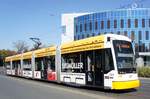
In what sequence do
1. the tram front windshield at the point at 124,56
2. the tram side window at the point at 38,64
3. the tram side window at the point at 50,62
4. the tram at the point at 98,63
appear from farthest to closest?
the tram side window at the point at 38,64 < the tram side window at the point at 50,62 < the tram front windshield at the point at 124,56 < the tram at the point at 98,63

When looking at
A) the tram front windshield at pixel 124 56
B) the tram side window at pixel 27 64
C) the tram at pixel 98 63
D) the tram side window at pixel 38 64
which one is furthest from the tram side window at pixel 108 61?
the tram side window at pixel 27 64

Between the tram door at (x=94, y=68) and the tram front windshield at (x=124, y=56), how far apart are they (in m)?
1.21

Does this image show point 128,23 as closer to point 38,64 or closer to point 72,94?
point 38,64

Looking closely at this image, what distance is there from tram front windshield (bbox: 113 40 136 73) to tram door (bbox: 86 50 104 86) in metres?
1.21

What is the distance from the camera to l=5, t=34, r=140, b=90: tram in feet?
64.2

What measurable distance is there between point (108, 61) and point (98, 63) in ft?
3.47

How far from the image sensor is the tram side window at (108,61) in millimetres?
19750

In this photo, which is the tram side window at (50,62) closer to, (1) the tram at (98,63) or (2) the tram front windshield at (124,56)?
(1) the tram at (98,63)

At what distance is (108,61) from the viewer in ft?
65.4

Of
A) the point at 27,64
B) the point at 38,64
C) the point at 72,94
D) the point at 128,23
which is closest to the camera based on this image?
the point at 72,94

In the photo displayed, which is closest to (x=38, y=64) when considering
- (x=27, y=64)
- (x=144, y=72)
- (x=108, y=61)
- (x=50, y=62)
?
(x=50, y=62)

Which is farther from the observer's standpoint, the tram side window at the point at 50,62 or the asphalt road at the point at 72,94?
the tram side window at the point at 50,62

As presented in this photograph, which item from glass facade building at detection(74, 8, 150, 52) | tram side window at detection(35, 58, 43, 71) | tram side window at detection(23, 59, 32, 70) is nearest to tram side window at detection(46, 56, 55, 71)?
tram side window at detection(35, 58, 43, 71)

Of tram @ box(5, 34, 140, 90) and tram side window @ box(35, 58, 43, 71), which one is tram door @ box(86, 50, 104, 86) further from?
tram side window @ box(35, 58, 43, 71)
